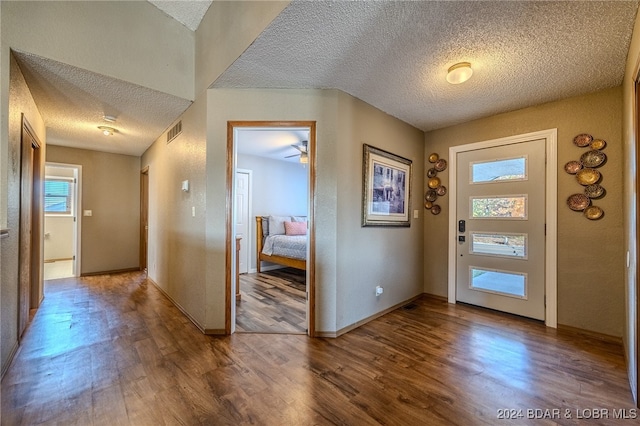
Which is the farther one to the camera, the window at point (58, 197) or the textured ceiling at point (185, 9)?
the window at point (58, 197)

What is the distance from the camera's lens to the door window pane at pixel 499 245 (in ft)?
9.49

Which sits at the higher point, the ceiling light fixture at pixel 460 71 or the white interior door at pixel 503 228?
the ceiling light fixture at pixel 460 71

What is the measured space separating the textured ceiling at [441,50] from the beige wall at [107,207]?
12.9 feet

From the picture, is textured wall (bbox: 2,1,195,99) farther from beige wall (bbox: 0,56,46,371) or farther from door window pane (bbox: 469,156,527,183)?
door window pane (bbox: 469,156,527,183)

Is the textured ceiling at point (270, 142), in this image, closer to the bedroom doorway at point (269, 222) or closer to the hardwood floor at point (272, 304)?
the bedroom doorway at point (269, 222)

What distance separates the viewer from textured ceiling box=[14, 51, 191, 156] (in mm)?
2218

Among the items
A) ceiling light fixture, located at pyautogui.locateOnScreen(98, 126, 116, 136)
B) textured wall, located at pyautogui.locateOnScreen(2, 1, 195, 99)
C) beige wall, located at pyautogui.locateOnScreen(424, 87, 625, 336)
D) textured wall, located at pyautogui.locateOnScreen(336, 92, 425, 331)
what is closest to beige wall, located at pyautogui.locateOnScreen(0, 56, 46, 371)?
textured wall, located at pyautogui.locateOnScreen(2, 1, 195, 99)

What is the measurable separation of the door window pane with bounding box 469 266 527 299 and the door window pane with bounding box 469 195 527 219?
66cm

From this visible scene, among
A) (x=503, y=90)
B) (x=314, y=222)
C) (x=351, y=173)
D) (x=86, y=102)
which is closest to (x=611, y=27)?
(x=503, y=90)

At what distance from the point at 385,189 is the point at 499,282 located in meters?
1.76

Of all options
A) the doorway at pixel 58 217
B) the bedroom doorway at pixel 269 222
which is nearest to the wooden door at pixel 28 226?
the bedroom doorway at pixel 269 222

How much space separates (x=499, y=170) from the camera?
10.0ft

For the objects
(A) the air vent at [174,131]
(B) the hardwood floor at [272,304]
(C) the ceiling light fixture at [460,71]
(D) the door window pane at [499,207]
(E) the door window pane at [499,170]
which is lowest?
(B) the hardwood floor at [272,304]

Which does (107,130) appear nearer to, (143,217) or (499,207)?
(143,217)
